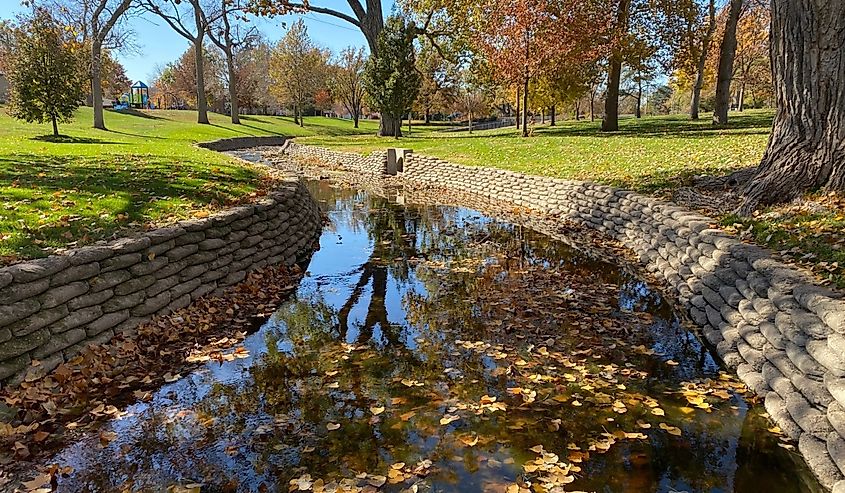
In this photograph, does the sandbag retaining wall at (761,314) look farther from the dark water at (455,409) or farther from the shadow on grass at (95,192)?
the shadow on grass at (95,192)

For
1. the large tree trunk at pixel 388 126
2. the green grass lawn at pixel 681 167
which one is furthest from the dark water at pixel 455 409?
the large tree trunk at pixel 388 126

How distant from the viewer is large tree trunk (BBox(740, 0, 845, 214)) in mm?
6358

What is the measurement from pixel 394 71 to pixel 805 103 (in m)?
23.4

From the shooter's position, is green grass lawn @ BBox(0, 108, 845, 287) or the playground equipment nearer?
green grass lawn @ BBox(0, 108, 845, 287)

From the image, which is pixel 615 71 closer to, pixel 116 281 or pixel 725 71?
pixel 725 71

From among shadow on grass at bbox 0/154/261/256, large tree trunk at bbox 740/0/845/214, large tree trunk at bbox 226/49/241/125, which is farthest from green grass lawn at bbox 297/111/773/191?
large tree trunk at bbox 226/49/241/125

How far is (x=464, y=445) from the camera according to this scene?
143 inches

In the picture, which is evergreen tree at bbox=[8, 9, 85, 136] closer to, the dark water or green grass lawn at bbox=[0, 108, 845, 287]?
green grass lawn at bbox=[0, 108, 845, 287]

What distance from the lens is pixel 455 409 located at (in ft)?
13.4

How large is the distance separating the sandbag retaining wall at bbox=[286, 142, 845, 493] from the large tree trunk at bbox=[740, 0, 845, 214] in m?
1.02

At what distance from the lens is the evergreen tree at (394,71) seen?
2820cm

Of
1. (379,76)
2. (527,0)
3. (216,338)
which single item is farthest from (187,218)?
(379,76)

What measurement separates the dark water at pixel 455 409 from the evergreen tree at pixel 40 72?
58.6 ft

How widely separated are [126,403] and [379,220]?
26.3ft
